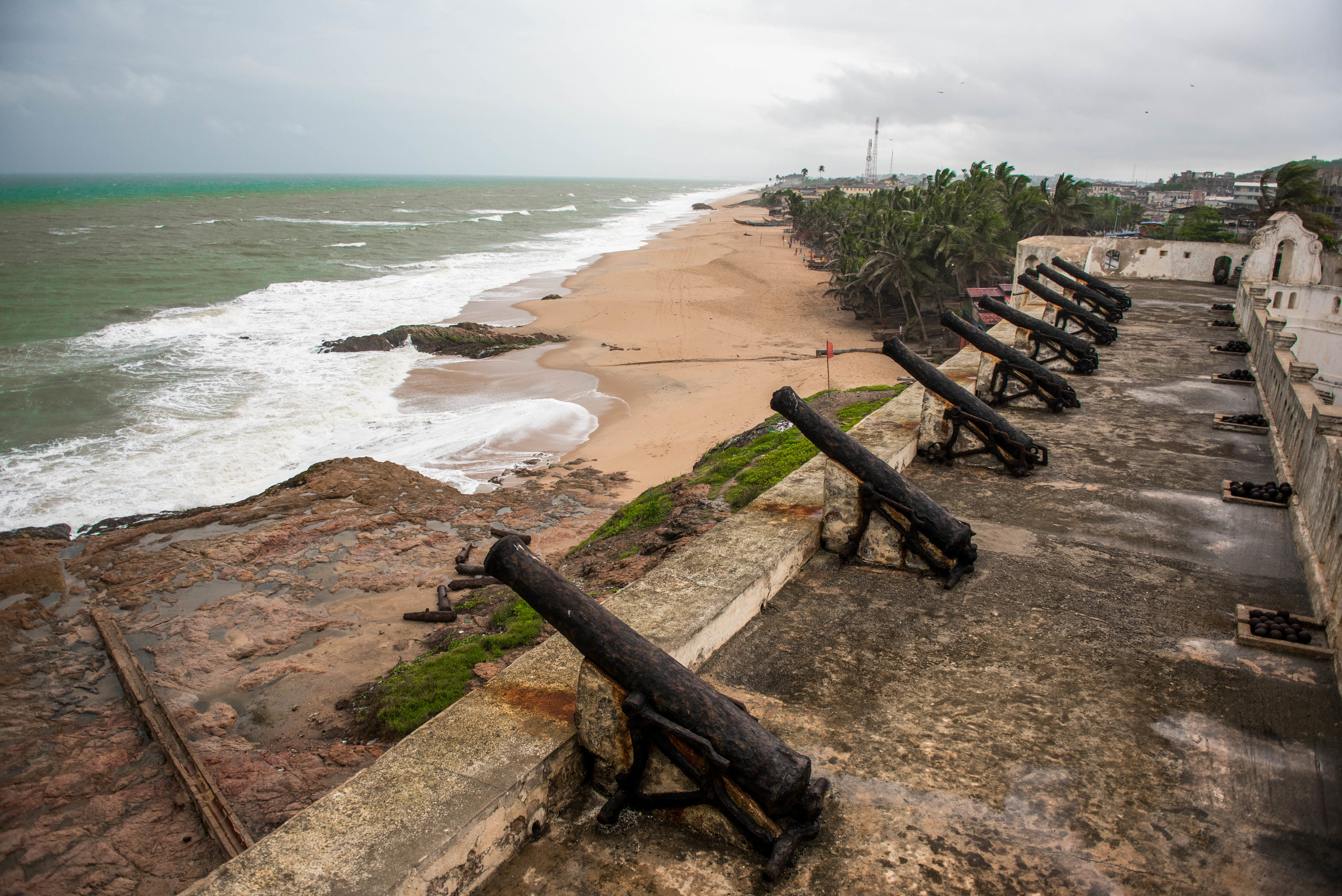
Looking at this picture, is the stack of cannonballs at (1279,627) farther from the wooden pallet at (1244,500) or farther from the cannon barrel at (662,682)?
the cannon barrel at (662,682)

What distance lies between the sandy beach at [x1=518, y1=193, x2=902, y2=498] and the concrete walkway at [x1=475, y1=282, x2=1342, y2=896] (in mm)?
9840

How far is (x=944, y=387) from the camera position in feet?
22.6

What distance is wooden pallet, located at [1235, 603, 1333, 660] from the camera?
14.6 feet

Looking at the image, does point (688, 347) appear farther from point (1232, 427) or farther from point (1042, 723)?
point (1042, 723)

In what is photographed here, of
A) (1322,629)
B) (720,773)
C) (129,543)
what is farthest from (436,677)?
(129,543)

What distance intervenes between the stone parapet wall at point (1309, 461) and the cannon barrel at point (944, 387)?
2.04 m

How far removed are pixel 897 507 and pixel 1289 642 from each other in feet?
7.46

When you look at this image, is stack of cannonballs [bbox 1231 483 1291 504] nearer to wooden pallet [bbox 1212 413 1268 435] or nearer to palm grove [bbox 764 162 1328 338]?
wooden pallet [bbox 1212 413 1268 435]

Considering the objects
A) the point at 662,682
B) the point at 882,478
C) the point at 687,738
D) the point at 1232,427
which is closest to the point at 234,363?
the point at 882,478

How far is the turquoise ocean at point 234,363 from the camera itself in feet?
53.6

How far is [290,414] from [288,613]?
1018 cm

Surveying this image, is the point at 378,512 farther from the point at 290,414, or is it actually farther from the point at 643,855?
the point at 643,855

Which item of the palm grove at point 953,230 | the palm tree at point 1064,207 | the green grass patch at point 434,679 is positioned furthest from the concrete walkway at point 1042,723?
Answer: the palm tree at point 1064,207

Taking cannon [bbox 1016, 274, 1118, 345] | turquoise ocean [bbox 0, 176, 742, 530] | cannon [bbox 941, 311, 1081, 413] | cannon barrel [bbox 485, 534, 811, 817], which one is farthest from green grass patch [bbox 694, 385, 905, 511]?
turquoise ocean [bbox 0, 176, 742, 530]
